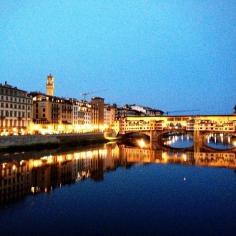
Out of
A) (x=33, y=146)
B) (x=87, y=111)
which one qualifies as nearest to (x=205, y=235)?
(x=33, y=146)

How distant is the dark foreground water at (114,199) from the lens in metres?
21.0

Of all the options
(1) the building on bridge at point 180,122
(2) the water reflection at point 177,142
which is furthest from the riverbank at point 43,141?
(1) the building on bridge at point 180,122

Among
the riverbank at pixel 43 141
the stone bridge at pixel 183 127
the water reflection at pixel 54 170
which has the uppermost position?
the stone bridge at pixel 183 127

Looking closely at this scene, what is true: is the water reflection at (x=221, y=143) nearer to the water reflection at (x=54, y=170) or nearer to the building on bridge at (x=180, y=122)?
the building on bridge at (x=180, y=122)

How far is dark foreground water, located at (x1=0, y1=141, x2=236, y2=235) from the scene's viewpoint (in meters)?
21.0

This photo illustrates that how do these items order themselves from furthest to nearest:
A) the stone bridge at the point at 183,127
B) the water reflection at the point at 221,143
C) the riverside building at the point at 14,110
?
the stone bridge at the point at 183,127 → the water reflection at the point at 221,143 → the riverside building at the point at 14,110

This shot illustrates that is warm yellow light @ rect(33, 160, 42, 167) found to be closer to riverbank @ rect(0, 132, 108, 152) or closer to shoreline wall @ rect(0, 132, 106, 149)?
riverbank @ rect(0, 132, 108, 152)

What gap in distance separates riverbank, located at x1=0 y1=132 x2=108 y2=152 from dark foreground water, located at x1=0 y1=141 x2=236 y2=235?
9.81 m

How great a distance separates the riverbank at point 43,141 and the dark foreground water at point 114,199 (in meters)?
9.81

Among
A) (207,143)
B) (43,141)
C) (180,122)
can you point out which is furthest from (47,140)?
(180,122)

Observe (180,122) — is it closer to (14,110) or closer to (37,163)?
(14,110)

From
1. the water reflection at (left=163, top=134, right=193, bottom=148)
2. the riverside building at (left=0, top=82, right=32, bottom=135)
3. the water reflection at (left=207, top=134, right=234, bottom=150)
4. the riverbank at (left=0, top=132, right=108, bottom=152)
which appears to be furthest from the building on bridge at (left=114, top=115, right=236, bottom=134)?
the riverside building at (left=0, top=82, right=32, bottom=135)

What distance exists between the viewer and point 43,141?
65.8m

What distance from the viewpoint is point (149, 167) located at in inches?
1841
